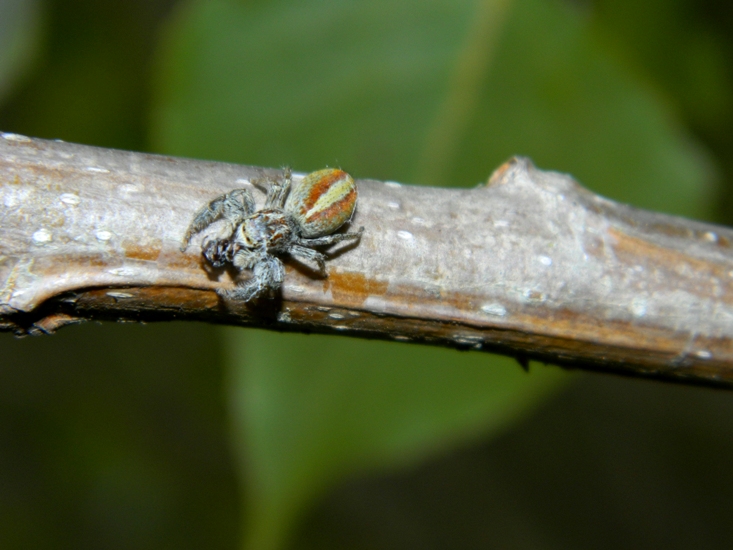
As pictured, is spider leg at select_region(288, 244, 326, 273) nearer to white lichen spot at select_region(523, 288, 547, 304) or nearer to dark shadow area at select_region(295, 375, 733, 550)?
white lichen spot at select_region(523, 288, 547, 304)

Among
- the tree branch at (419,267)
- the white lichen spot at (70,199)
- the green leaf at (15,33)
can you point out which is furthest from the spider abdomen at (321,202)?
the green leaf at (15,33)

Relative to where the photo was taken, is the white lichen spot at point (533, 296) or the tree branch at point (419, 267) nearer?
the tree branch at point (419, 267)

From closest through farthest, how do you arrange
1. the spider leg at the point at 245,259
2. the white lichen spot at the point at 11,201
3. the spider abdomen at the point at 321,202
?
the white lichen spot at the point at 11,201 → the spider leg at the point at 245,259 → the spider abdomen at the point at 321,202

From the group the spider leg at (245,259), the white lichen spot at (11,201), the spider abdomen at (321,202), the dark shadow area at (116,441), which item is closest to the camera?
the white lichen spot at (11,201)

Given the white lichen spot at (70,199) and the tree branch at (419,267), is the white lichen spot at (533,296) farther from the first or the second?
the white lichen spot at (70,199)

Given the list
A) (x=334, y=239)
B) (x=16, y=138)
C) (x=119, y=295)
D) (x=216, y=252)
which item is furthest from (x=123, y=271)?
(x=334, y=239)

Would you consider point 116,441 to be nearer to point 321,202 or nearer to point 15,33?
point 15,33

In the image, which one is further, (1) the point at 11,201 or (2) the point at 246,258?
(2) the point at 246,258

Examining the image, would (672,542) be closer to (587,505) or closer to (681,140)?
(587,505)
